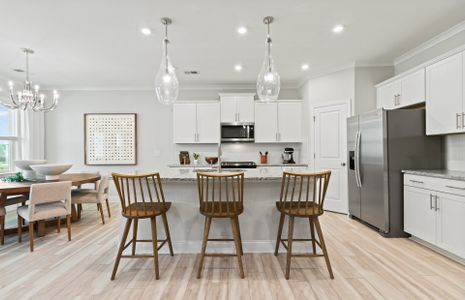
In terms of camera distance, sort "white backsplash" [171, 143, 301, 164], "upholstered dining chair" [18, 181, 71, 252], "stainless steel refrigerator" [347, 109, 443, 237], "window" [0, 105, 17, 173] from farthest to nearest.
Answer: "white backsplash" [171, 143, 301, 164], "window" [0, 105, 17, 173], "stainless steel refrigerator" [347, 109, 443, 237], "upholstered dining chair" [18, 181, 71, 252]

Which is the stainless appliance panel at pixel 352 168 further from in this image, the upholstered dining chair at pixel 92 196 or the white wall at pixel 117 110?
the upholstered dining chair at pixel 92 196

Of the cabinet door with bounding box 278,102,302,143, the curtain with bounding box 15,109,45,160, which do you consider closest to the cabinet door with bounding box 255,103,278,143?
the cabinet door with bounding box 278,102,302,143

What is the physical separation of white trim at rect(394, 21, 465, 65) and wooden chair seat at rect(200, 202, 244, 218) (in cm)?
340

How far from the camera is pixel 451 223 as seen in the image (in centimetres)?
256

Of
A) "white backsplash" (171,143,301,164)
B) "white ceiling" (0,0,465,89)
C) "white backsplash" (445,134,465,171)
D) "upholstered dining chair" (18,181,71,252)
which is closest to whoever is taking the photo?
"white ceiling" (0,0,465,89)

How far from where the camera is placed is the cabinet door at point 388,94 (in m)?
3.78

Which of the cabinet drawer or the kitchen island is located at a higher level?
the cabinet drawer

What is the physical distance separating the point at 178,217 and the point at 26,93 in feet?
9.53

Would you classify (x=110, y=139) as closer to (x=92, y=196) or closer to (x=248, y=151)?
(x=92, y=196)

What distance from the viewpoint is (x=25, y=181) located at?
3.52 meters

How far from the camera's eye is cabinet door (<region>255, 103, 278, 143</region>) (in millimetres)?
5301

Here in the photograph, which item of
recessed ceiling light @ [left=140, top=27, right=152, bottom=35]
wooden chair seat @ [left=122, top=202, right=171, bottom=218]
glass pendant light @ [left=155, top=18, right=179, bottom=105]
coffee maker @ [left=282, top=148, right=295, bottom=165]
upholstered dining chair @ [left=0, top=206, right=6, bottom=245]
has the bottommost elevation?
upholstered dining chair @ [left=0, top=206, right=6, bottom=245]

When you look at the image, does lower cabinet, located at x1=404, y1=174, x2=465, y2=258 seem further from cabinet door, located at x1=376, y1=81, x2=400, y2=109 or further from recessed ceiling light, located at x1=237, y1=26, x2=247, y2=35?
recessed ceiling light, located at x1=237, y1=26, x2=247, y2=35

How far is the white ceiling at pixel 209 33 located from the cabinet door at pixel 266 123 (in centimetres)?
86
